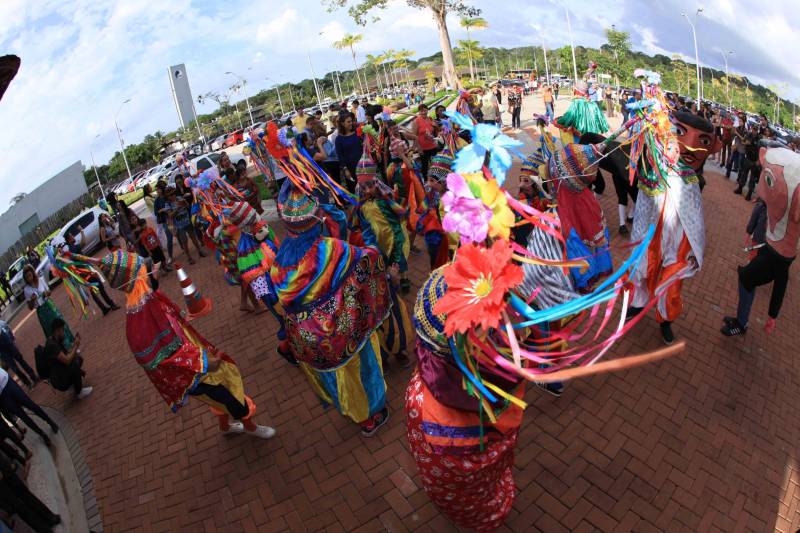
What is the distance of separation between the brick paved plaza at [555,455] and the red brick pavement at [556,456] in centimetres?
1

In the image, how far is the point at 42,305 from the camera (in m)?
6.71

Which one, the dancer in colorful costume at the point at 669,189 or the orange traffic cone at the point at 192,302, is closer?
the orange traffic cone at the point at 192,302

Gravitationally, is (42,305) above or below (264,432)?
above

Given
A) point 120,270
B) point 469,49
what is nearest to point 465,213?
point 120,270

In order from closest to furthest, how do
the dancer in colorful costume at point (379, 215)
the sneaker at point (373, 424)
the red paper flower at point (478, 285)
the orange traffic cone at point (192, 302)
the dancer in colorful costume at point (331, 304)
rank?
1. the red paper flower at point (478, 285)
2. the dancer in colorful costume at point (331, 304)
3. the orange traffic cone at point (192, 302)
4. the sneaker at point (373, 424)
5. the dancer in colorful costume at point (379, 215)

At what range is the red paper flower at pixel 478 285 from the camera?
1.82 metres

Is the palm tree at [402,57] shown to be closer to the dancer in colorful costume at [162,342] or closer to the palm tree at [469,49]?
the palm tree at [469,49]

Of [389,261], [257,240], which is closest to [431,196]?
[389,261]

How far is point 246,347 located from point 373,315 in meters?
2.99

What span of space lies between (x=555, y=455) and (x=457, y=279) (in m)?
2.69

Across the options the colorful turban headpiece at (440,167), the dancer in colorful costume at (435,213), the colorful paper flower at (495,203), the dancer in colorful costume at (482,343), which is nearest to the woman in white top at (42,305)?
the dancer in colorful costume at (435,213)

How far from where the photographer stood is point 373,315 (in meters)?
4.14

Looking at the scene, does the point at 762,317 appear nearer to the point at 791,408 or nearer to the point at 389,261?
the point at 791,408

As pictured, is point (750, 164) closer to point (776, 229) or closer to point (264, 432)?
point (776, 229)
